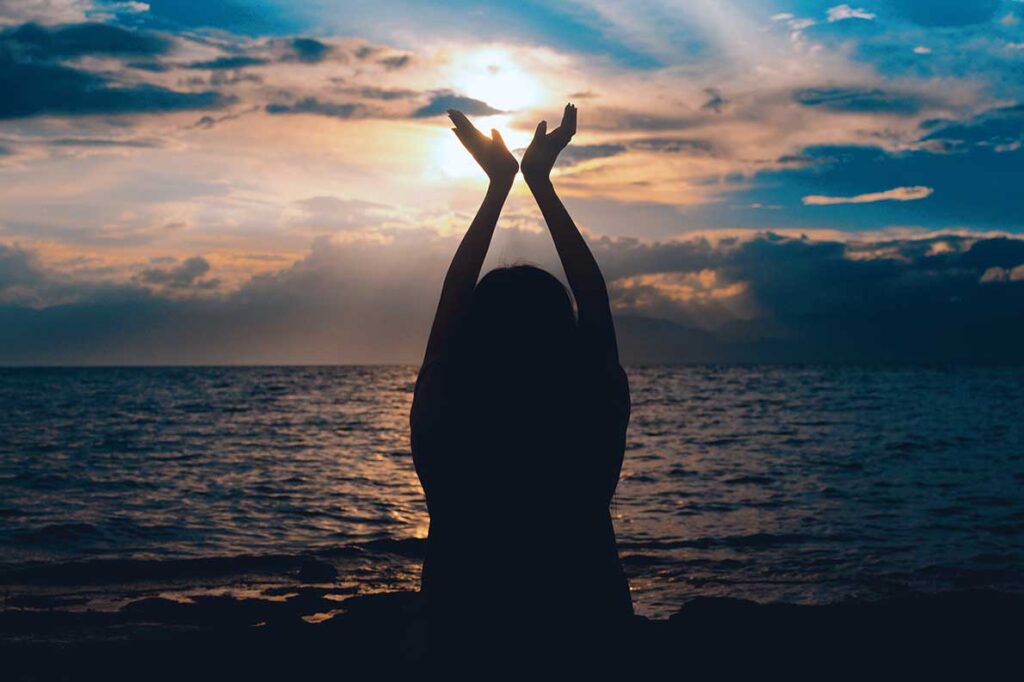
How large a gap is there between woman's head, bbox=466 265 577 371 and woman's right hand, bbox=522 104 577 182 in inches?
35.0

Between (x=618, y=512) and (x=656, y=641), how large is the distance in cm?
851

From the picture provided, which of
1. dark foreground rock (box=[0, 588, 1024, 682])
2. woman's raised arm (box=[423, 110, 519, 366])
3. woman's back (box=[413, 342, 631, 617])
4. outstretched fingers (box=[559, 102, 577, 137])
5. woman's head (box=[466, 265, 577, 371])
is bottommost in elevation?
dark foreground rock (box=[0, 588, 1024, 682])

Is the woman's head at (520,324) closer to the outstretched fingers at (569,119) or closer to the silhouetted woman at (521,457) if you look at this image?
the silhouetted woman at (521,457)

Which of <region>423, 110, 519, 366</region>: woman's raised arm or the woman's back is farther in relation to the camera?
<region>423, 110, 519, 366</region>: woman's raised arm

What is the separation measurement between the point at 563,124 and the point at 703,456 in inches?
811

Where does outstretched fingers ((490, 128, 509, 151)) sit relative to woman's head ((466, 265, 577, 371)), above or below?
above

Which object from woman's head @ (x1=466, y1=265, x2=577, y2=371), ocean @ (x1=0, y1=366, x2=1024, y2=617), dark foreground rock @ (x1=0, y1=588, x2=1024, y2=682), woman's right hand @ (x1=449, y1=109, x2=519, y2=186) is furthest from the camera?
ocean @ (x1=0, y1=366, x2=1024, y2=617)

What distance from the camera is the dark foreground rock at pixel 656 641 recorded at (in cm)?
686

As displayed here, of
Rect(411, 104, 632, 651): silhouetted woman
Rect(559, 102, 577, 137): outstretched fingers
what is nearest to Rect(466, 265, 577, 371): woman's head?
Rect(411, 104, 632, 651): silhouetted woman

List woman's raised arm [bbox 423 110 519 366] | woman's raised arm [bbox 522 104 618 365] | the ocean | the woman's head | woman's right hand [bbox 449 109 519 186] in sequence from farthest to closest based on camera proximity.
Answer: the ocean → woman's right hand [bbox 449 109 519 186] → woman's raised arm [bbox 423 110 519 366] → woman's raised arm [bbox 522 104 618 365] → the woman's head

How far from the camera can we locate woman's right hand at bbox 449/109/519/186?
12.6 ft

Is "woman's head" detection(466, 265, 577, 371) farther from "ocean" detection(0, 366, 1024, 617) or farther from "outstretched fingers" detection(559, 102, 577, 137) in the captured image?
"outstretched fingers" detection(559, 102, 577, 137)

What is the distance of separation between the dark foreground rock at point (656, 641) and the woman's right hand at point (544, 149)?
396 cm

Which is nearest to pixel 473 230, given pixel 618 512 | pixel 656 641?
pixel 656 641
